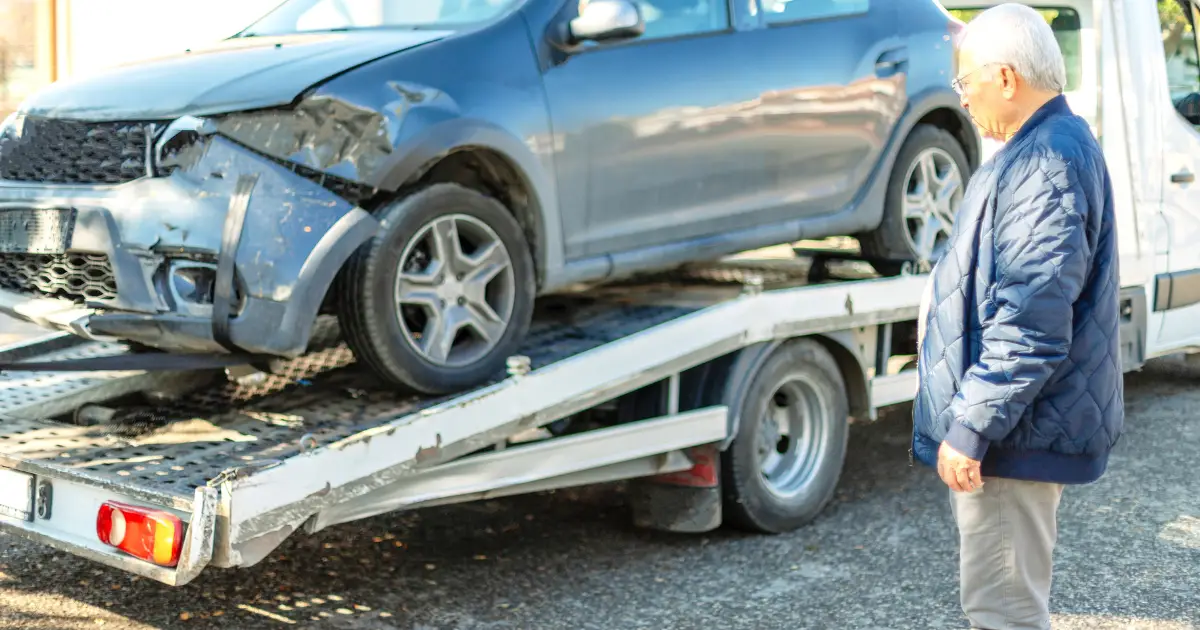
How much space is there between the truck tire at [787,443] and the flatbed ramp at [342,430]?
0.16 metres

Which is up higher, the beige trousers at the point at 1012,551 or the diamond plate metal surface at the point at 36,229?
the diamond plate metal surface at the point at 36,229

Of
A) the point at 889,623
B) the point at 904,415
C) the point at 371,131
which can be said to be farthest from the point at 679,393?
the point at 904,415

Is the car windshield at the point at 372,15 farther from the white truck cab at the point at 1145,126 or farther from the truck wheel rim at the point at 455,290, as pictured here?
the white truck cab at the point at 1145,126

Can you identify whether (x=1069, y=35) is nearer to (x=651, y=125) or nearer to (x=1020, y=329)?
(x=651, y=125)

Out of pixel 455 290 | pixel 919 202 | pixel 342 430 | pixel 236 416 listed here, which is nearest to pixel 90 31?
pixel 919 202

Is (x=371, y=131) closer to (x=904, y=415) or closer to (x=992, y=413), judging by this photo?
(x=992, y=413)

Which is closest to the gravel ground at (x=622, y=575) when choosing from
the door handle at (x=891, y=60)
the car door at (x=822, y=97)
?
the car door at (x=822, y=97)

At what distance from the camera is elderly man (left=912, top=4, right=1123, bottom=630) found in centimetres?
275

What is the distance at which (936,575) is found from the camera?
4.85m

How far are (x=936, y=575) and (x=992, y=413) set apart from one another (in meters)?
2.23

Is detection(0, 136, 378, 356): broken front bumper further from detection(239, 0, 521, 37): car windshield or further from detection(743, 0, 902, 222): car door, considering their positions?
detection(743, 0, 902, 222): car door

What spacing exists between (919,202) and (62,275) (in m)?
3.72

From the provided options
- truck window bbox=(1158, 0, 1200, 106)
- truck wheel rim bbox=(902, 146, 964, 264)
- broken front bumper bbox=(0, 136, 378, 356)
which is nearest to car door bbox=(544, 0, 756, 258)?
broken front bumper bbox=(0, 136, 378, 356)

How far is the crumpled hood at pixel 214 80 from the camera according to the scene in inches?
160
